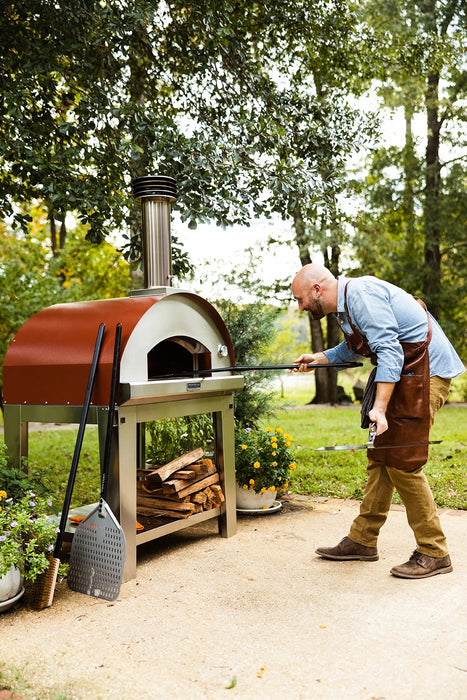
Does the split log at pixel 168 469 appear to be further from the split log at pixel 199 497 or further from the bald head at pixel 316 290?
the bald head at pixel 316 290

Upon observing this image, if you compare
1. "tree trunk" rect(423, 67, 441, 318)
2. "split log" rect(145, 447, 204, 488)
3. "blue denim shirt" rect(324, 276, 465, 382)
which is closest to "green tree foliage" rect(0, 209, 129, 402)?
"tree trunk" rect(423, 67, 441, 318)

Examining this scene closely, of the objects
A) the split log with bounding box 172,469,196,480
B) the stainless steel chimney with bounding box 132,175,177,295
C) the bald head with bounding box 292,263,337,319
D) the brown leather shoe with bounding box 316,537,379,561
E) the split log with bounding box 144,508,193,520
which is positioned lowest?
the brown leather shoe with bounding box 316,537,379,561

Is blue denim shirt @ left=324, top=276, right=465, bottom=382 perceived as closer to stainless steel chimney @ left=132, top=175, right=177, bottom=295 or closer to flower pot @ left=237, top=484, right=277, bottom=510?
stainless steel chimney @ left=132, top=175, right=177, bottom=295

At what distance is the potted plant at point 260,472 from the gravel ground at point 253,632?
828 mm

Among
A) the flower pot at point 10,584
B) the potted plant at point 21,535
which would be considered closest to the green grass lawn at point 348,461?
the potted plant at point 21,535

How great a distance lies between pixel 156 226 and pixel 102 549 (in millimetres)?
2184

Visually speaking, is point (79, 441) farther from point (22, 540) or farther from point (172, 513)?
point (172, 513)

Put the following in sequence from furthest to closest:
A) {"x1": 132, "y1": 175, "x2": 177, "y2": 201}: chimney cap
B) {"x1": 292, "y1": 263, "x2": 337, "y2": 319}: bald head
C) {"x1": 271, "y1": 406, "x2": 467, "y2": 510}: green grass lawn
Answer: {"x1": 271, "y1": 406, "x2": 467, "y2": 510}: green grass lawn < {"x1": 132, "y1": 175, "x2": 177, "y2": 201}: chimney cap < {"x1": 292, "y1": 263, "x2": 337, "y2": 319}: bald head

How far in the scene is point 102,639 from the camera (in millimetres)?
2699

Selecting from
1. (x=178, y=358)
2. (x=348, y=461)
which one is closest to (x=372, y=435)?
(x=178, y=358)

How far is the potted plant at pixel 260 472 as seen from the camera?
4.75m

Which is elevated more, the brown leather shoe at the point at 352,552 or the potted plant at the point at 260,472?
the potted plant at the point at 260,472

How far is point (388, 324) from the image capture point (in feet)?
10.6

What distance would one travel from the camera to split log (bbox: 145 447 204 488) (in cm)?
400
